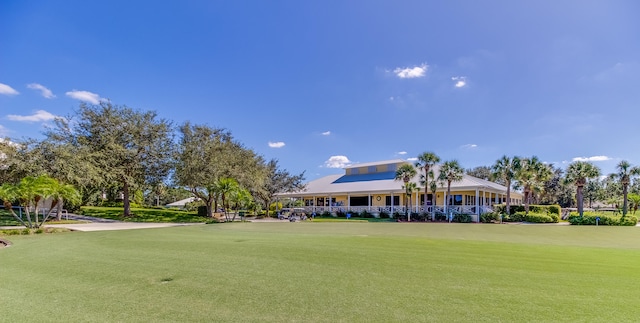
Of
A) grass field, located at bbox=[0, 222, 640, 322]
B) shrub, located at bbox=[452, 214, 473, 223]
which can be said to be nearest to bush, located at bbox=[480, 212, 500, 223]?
shrub, located at bbox=[452, 214, 473, 223]

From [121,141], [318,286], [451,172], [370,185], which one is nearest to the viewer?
[318,286]

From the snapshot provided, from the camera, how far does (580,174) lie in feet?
103

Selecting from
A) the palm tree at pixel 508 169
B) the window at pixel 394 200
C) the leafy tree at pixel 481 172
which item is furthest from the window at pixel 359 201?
the leafy tree at pixel 481 172

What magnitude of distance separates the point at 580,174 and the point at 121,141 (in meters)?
42.0

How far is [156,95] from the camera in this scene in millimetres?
25750

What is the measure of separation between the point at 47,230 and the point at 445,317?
19.2m

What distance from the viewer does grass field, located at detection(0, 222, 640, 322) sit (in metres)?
4.42

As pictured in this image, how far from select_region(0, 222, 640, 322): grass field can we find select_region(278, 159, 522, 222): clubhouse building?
71.5ft

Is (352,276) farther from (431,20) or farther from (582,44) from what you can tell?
(582,44)

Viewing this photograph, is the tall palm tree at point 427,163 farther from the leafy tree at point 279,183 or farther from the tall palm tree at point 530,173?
the leafy tree at point 279,183

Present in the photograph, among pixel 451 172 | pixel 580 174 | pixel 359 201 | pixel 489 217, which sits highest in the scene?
pixel 451 172

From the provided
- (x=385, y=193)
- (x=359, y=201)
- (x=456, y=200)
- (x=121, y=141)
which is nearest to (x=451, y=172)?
(x=456, y=200)

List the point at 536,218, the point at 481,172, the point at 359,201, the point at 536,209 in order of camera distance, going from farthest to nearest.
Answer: the point at 481,172 → the point at 359,201 → the point at 536,209 → the point at 536,218

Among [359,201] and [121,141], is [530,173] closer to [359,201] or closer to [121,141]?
[359,201]
